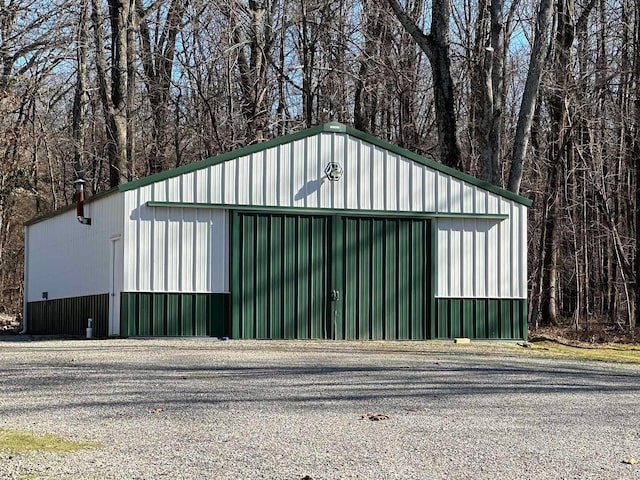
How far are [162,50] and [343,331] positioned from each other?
19707 mm

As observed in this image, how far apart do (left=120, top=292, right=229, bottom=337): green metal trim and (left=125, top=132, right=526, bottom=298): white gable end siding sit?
17 cm

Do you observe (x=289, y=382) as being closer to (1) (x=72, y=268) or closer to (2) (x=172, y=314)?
(2) (x=172, y=314)

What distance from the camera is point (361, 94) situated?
3312cm

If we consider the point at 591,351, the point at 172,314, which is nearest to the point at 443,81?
the point at 591,351

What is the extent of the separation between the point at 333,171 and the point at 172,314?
154 inches

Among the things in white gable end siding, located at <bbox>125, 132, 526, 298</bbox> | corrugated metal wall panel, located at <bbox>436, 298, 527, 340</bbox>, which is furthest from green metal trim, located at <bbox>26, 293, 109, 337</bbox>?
corrugated metal wall panel, located at <bbox>436, 298, 527, 340</bbox>

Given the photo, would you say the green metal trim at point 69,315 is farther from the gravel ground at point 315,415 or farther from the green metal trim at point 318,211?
the gravel ground at point 315,415

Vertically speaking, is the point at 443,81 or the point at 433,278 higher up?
the point at 443,81

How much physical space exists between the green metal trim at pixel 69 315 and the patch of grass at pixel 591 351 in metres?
7.91

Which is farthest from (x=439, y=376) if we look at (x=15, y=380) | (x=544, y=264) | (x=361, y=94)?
(x=361, y=94)

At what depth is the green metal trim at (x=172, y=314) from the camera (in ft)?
60.3

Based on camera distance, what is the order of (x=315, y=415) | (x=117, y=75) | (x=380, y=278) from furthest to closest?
(x=117, y=75) < (x=380, y=278) < (x=315, y=415)

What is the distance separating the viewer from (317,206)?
1938cm

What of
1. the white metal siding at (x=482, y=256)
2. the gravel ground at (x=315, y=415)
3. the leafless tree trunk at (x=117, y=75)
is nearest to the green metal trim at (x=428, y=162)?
the white metal siding at (x=482, y=256)
